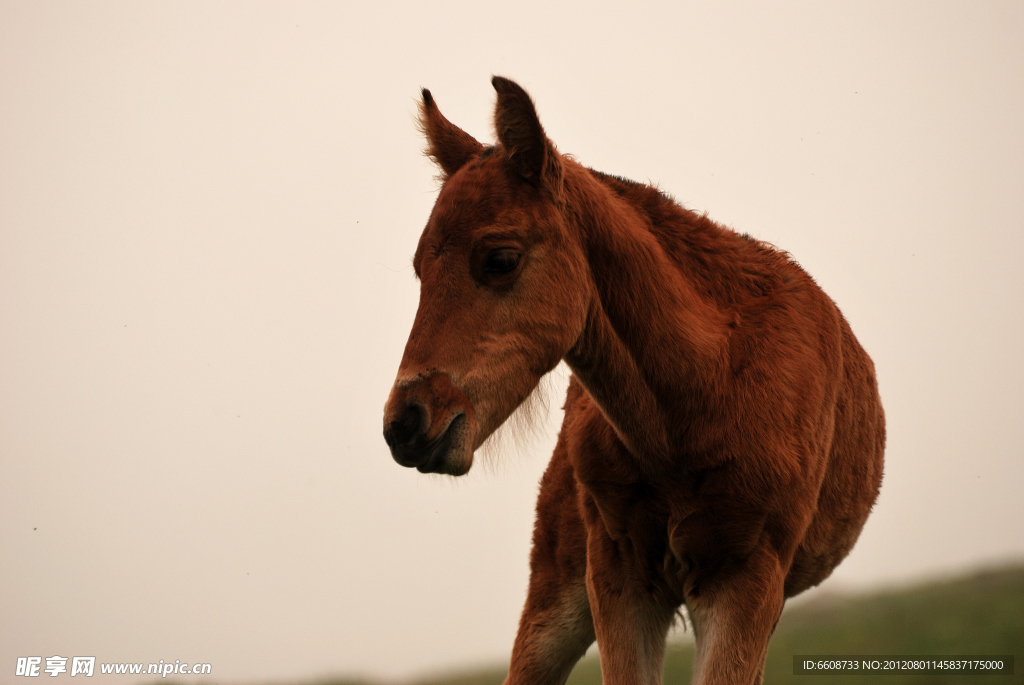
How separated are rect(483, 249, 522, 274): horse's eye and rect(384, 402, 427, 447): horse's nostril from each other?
1.81 feet

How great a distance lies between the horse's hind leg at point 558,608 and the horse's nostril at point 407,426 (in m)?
1.86

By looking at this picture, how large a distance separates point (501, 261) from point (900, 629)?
6159 millimetres

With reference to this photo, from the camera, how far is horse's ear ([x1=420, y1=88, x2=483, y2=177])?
11.3 feet

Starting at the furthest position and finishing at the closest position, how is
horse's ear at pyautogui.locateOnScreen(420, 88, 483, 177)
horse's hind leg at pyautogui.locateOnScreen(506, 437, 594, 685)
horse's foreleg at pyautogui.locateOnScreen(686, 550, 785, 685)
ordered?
1. horse's hind leg at pyautogui.locateOnScreen(506, 437, 594, 685)
2. horse's ear at pyautogui.locateOnScreen(420, 88, 483, 177)
3. horse's foreleg at pyautogui.locateOnScreen(686, 550, 785, 685)

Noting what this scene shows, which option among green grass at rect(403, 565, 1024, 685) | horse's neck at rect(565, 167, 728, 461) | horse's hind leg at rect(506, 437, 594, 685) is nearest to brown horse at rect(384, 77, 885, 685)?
horse's neck at rect(565, 167, 728, 461)

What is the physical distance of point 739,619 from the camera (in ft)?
10.8

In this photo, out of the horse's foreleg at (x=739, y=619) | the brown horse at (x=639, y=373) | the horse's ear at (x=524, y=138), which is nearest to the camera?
the brown horse at (x=639, y=373)

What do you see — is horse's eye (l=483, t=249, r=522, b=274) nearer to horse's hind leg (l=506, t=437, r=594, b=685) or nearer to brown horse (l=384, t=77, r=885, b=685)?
brown horse (l=384, t=77, r=885, b=685)

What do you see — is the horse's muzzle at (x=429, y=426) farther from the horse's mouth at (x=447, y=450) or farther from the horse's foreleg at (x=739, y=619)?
the horse's foreleg at (x=739, y=619)

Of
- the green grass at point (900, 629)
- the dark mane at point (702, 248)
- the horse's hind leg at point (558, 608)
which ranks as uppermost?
the dark mane at point (702, 248)

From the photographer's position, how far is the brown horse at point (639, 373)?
283 cm

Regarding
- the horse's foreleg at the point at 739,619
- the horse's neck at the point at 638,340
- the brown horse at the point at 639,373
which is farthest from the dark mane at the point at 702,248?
the horse's foreleg at the point at 739,619

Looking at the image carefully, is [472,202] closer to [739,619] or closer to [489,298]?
[489,298]

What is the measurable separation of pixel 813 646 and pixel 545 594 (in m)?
3.57
